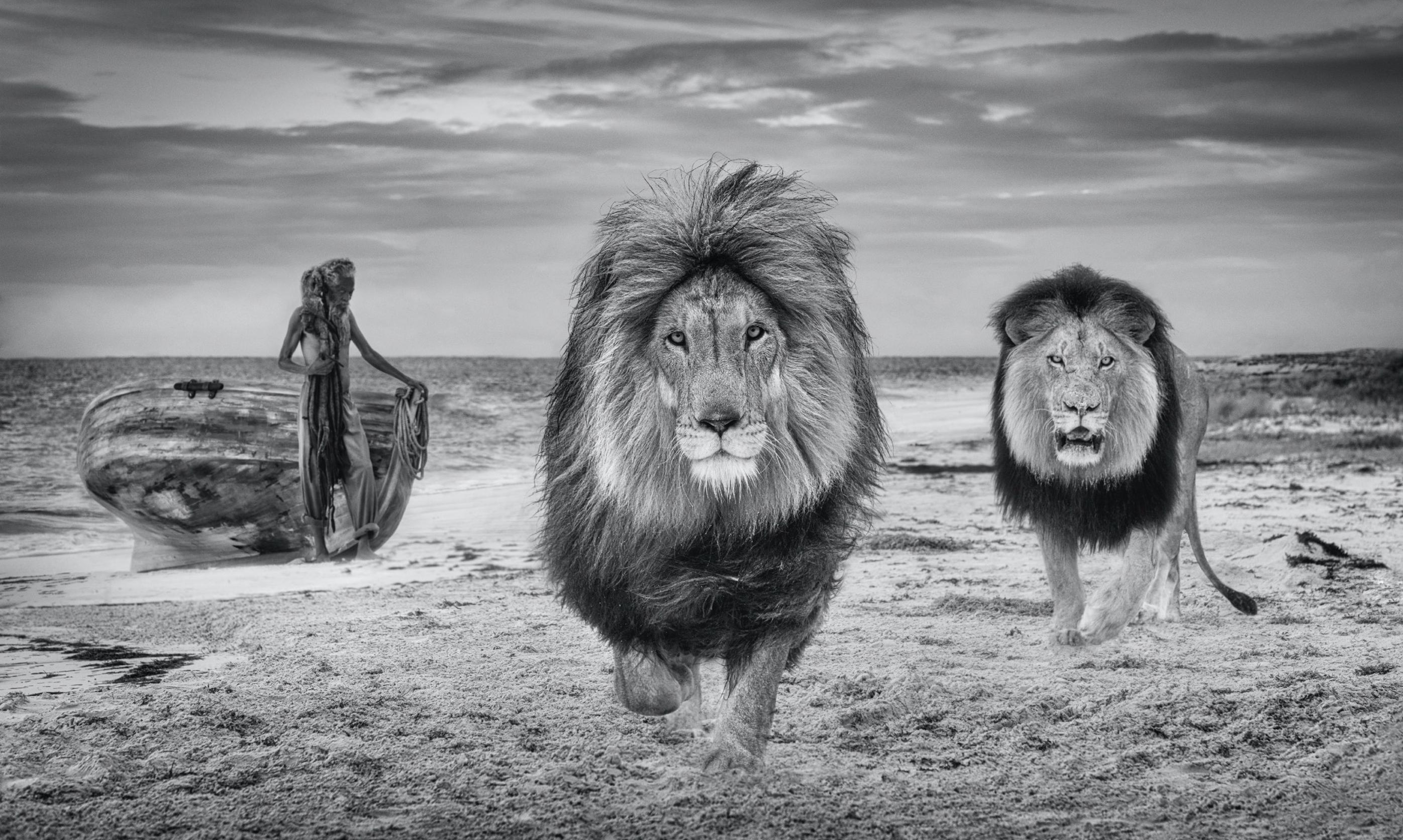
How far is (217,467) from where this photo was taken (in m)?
8.15

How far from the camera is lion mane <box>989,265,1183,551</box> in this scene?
17.6 ft

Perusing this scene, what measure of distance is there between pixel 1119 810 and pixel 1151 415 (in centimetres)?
231

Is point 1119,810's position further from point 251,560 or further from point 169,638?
point 251,560

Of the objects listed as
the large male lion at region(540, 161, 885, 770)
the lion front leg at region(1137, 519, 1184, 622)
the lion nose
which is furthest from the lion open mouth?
the lion nose

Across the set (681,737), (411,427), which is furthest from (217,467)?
(681,737)

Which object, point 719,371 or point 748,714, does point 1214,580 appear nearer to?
point 748,714

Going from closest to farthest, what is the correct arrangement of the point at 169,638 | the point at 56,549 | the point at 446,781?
1. the point at 446,781
2. the point at 169,638
3. the point at 56,549

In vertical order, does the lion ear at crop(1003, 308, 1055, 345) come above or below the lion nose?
above

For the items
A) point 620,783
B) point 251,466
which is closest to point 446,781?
point 620,783

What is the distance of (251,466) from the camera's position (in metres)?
8.17

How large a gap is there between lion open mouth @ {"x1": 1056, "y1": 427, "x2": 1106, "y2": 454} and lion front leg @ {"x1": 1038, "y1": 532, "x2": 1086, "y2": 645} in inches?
17.5

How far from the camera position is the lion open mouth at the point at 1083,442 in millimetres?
5211

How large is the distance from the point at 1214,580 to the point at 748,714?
11.8ft

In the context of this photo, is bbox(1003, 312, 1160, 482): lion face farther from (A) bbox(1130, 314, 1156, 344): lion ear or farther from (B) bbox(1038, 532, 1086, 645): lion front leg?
(B) bbox(1038, 532, 1086, 645): lion front leg
